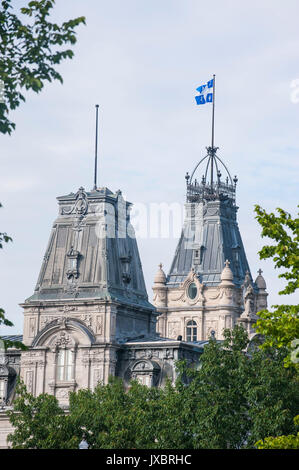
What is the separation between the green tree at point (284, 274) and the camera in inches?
1785

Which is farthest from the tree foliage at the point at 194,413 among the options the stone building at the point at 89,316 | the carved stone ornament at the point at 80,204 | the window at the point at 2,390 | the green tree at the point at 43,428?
the carved stone ornament at the point at 80,204

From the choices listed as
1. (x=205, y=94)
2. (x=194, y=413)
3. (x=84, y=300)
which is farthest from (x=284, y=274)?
(x=205, y=94)

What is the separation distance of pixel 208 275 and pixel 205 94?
26629mm

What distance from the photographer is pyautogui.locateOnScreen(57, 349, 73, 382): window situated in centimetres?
9919

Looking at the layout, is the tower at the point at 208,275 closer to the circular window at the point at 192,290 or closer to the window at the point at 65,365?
the circular window at the point at 192,290

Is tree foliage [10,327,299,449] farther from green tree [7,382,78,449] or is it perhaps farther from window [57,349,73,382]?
window [57,349,73,382]

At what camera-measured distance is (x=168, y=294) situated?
16762 cm

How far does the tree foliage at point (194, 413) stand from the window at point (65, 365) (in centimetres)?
1737

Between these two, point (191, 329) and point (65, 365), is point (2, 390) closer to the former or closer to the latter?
point (65, 365)

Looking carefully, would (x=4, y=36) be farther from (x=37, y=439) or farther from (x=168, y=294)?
(x=168, y=294)

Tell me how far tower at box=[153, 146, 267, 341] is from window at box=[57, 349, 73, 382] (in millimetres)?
57984
